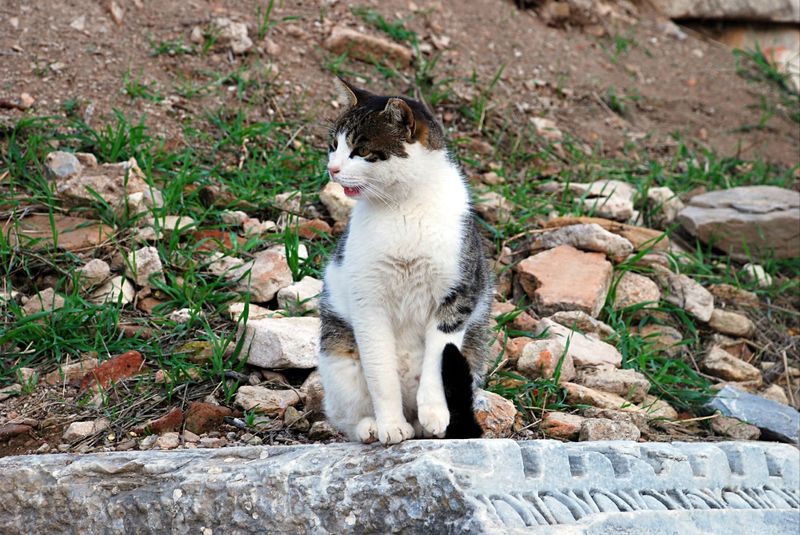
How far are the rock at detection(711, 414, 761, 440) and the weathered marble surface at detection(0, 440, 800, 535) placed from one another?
48.7 inches

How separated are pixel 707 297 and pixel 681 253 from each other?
503mm

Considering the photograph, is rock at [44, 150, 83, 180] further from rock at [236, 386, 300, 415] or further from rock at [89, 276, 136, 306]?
rock at [236, 386, 300, 415]

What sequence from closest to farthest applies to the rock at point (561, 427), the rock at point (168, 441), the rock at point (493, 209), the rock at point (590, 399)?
the rock at point (168, 441) → the rock at point (561, 427) → the rock at point (590, 399) → the rock at point (493, 209)

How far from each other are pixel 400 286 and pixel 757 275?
341cm

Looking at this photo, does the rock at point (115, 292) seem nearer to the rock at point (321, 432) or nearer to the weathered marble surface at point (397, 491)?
the rock at point (321, 432)

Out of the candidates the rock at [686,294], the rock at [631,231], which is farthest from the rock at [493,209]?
the rock at [686,294]

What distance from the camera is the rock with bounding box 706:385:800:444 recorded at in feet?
13.3

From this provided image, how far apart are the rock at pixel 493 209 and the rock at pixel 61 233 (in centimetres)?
213

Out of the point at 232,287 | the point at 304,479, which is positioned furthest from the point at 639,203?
the point at 304,479

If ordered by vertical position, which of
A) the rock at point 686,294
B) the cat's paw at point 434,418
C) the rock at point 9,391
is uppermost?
the cat's paw at point 434,418

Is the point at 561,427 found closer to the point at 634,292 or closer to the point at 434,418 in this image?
the point at 434,418

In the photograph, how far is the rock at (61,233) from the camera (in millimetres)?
4359

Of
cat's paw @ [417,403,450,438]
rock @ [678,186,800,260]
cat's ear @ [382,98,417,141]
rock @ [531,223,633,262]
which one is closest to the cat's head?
cat's ear @ [382,98,417,141]

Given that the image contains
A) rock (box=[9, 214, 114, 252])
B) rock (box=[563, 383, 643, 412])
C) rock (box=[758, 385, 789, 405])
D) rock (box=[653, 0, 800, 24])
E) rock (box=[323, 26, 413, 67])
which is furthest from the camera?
rock (box=[653, 0, 800, 24])
